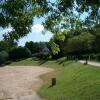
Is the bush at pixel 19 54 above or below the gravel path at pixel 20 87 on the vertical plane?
below

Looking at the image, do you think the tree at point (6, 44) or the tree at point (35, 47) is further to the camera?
the tree at point (35, 47)

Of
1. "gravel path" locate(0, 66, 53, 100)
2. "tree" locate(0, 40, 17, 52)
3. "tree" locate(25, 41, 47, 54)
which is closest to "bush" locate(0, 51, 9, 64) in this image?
"tree" locate(25, 41, 47, 54)

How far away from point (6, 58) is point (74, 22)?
11582 cm

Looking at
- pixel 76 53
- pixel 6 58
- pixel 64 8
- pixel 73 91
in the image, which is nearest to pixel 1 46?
pixel 64 8

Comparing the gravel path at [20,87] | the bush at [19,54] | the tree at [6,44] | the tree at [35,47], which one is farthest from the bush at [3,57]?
the tree at [6,44]

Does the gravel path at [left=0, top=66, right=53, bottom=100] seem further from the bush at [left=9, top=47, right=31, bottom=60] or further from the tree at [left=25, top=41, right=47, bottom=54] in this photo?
the tree at [left=25, top=41, right=47, bottom=54]

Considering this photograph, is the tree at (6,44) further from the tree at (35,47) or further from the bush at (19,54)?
the tree at (35,47)

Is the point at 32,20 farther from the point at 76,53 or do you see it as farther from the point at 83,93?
the point at 76,53

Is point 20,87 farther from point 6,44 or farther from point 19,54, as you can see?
point 19,54

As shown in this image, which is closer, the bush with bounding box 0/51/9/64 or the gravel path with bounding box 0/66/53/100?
the gravel path with bounding box 0/66/53/100

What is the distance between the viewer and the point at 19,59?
422 ft

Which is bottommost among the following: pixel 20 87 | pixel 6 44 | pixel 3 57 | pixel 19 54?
pixel 3 57

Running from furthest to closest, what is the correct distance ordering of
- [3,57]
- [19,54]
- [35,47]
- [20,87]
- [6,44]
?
[35,47] < [19,54] < [3,57] < [20,87] < [6,44]

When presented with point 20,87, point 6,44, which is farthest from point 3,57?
point 6,44
